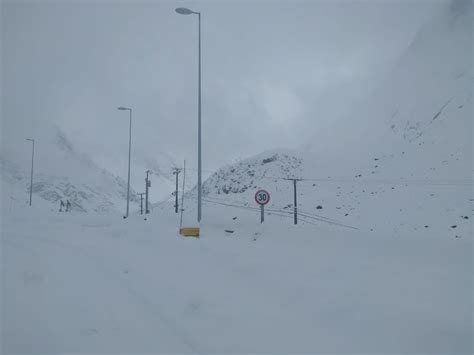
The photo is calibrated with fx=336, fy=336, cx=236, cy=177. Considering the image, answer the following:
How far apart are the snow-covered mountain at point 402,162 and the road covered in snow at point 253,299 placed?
7774 mm

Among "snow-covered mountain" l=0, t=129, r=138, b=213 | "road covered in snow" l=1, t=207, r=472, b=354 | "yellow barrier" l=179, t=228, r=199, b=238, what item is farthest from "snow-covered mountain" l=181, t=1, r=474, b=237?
"snow-covered mountain" l=0, t=129, r=138, b=213

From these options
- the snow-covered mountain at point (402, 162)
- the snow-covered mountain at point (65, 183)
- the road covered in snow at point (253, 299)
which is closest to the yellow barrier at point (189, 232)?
the road covered in snow at point (253, 299)

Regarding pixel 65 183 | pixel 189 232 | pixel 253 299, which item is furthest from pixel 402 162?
pixel 65 183

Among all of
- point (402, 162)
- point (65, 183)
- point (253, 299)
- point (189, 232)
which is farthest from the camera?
point (65, 183)

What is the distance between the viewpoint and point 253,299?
6109mm

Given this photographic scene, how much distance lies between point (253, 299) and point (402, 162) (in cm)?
3377

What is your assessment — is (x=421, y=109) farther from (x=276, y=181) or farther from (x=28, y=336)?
(x=28, y=336)

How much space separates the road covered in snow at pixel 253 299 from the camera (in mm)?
4430

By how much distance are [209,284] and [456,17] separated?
68376mm

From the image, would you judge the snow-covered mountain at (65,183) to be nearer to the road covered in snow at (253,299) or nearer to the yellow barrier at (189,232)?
the yellow barrier at (189,232)

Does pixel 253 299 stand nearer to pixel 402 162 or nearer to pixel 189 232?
pixel 189 232

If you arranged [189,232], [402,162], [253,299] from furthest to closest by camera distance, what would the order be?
[402,162] < [189,232] < [253,299]

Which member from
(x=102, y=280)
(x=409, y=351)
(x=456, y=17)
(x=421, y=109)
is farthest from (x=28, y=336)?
(x=456, y=17)

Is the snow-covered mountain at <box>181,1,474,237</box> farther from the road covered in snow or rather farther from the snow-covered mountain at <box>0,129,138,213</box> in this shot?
the snow-covered mountain at <box>0,129,138,213</box>
